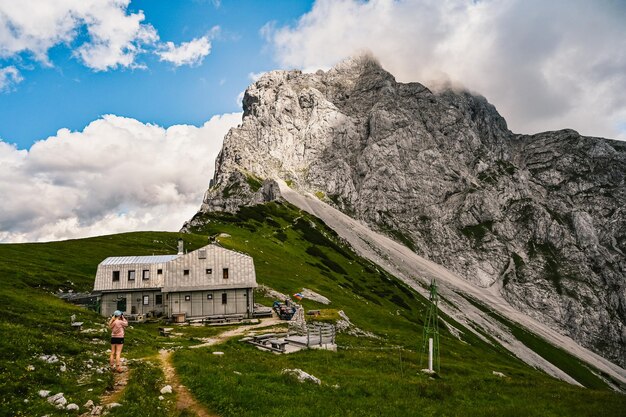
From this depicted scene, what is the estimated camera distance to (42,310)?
36812mm

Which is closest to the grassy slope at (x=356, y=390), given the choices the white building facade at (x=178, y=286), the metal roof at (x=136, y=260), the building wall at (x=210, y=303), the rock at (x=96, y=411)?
the rock at (x=96, y=411)

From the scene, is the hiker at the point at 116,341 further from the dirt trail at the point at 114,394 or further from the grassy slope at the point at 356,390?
the grassy slope at the point at 356,390

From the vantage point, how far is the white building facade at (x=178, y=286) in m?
54.1

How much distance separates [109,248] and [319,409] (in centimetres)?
8537

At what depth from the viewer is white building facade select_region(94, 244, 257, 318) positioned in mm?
54125

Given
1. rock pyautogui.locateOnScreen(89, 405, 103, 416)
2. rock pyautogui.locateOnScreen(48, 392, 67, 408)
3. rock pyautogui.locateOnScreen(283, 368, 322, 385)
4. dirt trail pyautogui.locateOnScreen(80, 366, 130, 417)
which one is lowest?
rock pyautogui.locateOnScreen(283, 368, 322, 385)

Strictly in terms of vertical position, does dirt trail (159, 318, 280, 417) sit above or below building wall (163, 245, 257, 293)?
below

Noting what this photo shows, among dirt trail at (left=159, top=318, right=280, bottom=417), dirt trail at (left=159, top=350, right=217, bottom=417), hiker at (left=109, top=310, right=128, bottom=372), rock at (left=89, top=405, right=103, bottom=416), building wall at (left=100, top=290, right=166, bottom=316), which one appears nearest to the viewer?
rock at (left=89, top=405, right=103, bottom=416)

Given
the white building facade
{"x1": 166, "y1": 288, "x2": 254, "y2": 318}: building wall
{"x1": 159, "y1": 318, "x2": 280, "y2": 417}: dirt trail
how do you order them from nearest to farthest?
{"x1": 159, "y1": 318, "x2": 280, "y2": 417}: dirt trail → the white building facade → {"x1": 166, "y1": 288, "x2": 254, "y2": 318}: building wall

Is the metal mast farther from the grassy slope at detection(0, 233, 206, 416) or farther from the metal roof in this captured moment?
the metal roof

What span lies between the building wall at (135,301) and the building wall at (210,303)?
1823 millimetres

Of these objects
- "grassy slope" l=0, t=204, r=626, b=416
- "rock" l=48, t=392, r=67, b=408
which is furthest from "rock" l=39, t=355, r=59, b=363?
"rock" l=48, t=392, r=67, b=408

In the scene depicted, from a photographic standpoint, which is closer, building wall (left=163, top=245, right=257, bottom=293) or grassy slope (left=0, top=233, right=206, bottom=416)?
grassy slope (left=0, top=233, right=206, bottom=416)


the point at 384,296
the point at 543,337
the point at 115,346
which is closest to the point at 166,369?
the point at 115,346
